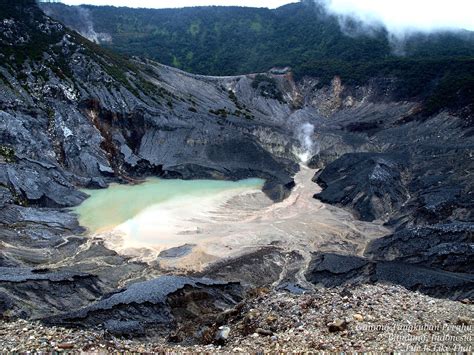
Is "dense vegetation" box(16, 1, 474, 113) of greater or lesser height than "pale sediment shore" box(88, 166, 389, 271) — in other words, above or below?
above

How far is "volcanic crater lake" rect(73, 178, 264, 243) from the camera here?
37250 mm

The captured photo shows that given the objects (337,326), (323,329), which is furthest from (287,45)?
(337,326)

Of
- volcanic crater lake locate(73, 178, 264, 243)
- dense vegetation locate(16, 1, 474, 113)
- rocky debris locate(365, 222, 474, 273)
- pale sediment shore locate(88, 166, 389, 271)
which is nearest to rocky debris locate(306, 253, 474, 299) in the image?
rocky debris locate(365, 222, 474, 273)

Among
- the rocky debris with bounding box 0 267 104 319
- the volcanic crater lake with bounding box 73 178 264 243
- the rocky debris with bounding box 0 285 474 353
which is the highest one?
the rocky debris with bounding box 0 285 474 353

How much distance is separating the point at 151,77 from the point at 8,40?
2029 cm

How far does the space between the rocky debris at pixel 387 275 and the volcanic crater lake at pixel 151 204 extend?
12.7 meters

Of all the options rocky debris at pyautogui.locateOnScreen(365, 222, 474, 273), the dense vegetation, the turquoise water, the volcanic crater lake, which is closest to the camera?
rocky debris at pyautogui.locateOnScreen(365, 222, 474, 273)

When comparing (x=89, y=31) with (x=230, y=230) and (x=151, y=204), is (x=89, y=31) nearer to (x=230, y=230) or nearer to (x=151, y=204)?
(x=151, y=204)

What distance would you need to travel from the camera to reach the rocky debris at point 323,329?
34.1 ft

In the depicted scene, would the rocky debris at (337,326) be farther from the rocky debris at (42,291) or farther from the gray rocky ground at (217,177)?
the rocky debris at (42,291)

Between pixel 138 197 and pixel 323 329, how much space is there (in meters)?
36.4

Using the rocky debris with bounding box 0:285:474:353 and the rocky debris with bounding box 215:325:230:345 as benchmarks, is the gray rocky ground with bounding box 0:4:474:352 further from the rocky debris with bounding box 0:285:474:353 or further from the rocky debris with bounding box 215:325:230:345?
the rocky debris with bounding box 215:325:230:345

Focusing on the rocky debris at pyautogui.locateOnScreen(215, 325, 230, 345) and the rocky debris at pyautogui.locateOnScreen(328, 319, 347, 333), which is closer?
the rocky debris at pyautogui.locateOnScreen(328, 319, 347, 333)

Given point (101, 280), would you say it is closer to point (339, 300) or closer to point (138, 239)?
point (138, 239)
